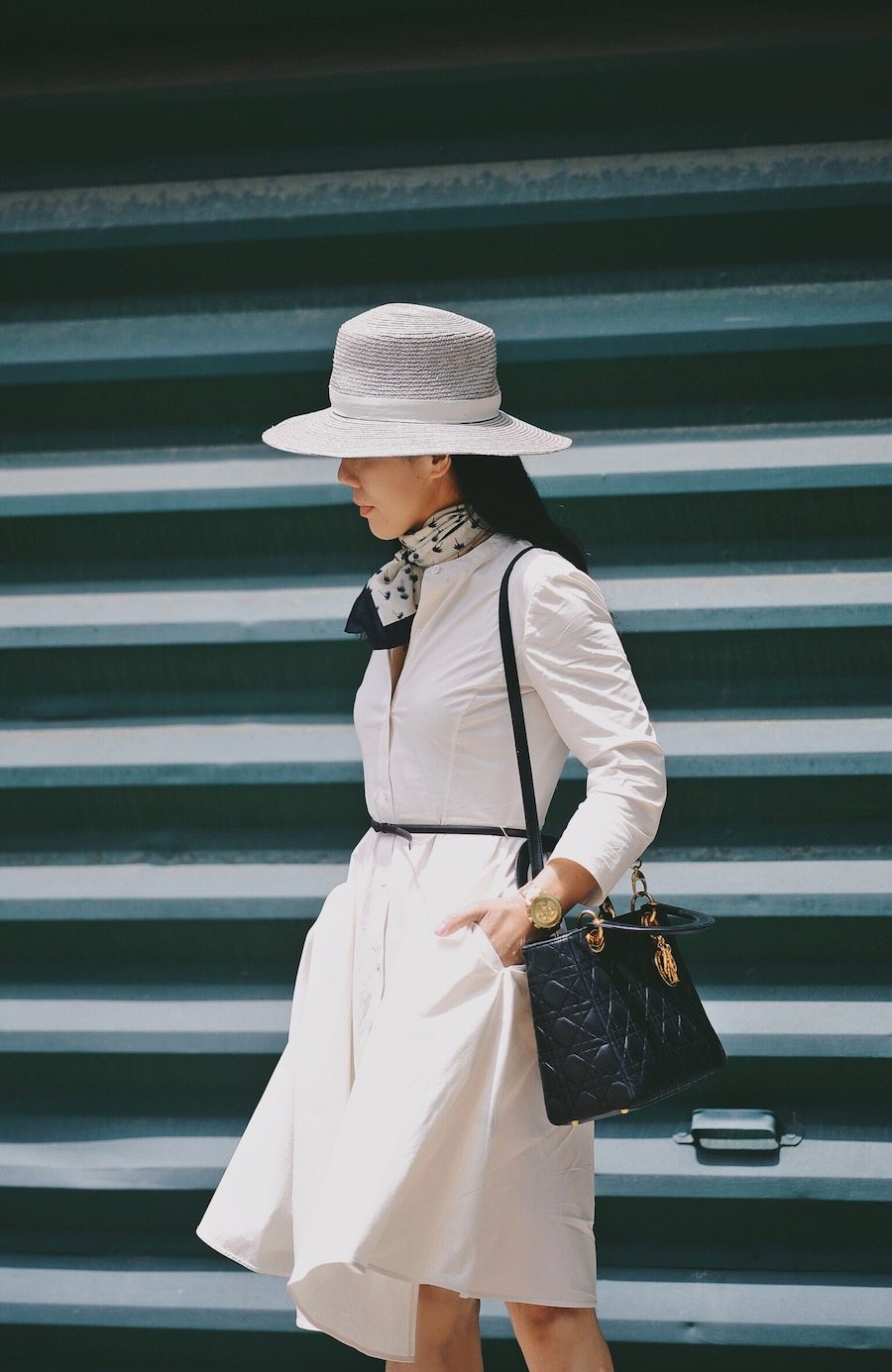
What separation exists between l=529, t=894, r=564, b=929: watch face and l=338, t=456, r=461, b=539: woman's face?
0.67 m

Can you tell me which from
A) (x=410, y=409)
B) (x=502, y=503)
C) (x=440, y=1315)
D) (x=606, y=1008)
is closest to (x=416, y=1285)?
(x=440, y=1315)

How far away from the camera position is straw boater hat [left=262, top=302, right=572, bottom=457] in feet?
8.18

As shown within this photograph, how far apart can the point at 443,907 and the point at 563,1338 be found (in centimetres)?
71

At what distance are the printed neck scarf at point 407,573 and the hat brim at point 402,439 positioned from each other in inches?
5.7

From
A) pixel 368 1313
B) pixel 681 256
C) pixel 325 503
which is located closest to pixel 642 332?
pixel 681 256

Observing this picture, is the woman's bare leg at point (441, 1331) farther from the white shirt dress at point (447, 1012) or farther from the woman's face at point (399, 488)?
the woman's face at point (399, 488)

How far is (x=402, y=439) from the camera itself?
248 cm

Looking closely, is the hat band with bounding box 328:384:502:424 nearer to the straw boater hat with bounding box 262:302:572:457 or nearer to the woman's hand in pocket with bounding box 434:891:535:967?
the straw boater hat with bounding box 262:302:572:457

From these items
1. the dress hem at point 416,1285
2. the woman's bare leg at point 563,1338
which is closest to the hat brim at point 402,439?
the dress hem at point 416,1285

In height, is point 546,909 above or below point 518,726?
below

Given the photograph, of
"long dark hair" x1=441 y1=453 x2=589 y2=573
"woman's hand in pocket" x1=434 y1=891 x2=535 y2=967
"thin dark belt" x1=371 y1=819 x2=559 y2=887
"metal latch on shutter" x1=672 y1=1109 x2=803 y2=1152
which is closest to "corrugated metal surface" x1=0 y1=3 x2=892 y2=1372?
"metal latch on shutter" x1=672 y1=1109 x2=803 y2=1152

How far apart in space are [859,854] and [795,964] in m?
0.27

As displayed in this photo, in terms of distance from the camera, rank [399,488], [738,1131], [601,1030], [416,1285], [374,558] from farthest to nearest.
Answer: [374,558] → [738,1131] → [399,488] → [416,1285] → [601,1030]

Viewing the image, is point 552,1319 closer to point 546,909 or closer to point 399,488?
point 546,909
